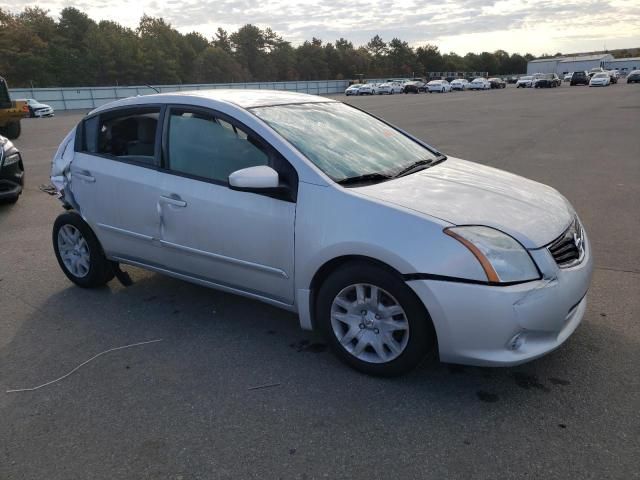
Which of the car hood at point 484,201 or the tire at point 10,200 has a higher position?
the car hood at point 484,201

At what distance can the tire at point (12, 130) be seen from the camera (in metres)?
18.8

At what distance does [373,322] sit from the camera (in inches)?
124

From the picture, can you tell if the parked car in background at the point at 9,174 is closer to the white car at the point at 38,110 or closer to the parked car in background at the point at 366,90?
the white car at the point at 38,110

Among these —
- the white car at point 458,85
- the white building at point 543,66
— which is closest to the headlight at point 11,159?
the white car at point 458,85

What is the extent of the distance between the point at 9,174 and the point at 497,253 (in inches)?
298

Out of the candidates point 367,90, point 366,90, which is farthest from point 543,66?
point 366,90

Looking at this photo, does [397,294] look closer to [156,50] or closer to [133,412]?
[133,412]

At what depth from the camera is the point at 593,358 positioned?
10.8ft

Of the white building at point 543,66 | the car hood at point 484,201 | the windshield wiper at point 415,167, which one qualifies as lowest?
the car hood at point 484,201

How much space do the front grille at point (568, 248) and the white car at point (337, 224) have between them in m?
0.01

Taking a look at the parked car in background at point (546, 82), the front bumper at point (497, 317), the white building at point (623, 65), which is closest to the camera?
the front bumper at point (497, 317)

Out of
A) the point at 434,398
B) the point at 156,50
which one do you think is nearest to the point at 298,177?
the point at 434,398

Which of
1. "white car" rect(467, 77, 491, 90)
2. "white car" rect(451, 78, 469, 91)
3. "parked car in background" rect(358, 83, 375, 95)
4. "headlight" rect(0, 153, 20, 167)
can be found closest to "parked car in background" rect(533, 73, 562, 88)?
"white car" rect(467, 77, 491, 90)

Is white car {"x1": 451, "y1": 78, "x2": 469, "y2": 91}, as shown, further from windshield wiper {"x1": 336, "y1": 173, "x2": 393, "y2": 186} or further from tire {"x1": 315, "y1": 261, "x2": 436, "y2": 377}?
tire {"x1": 315, "y1": 261, "x2": 436, "y2": 377}
